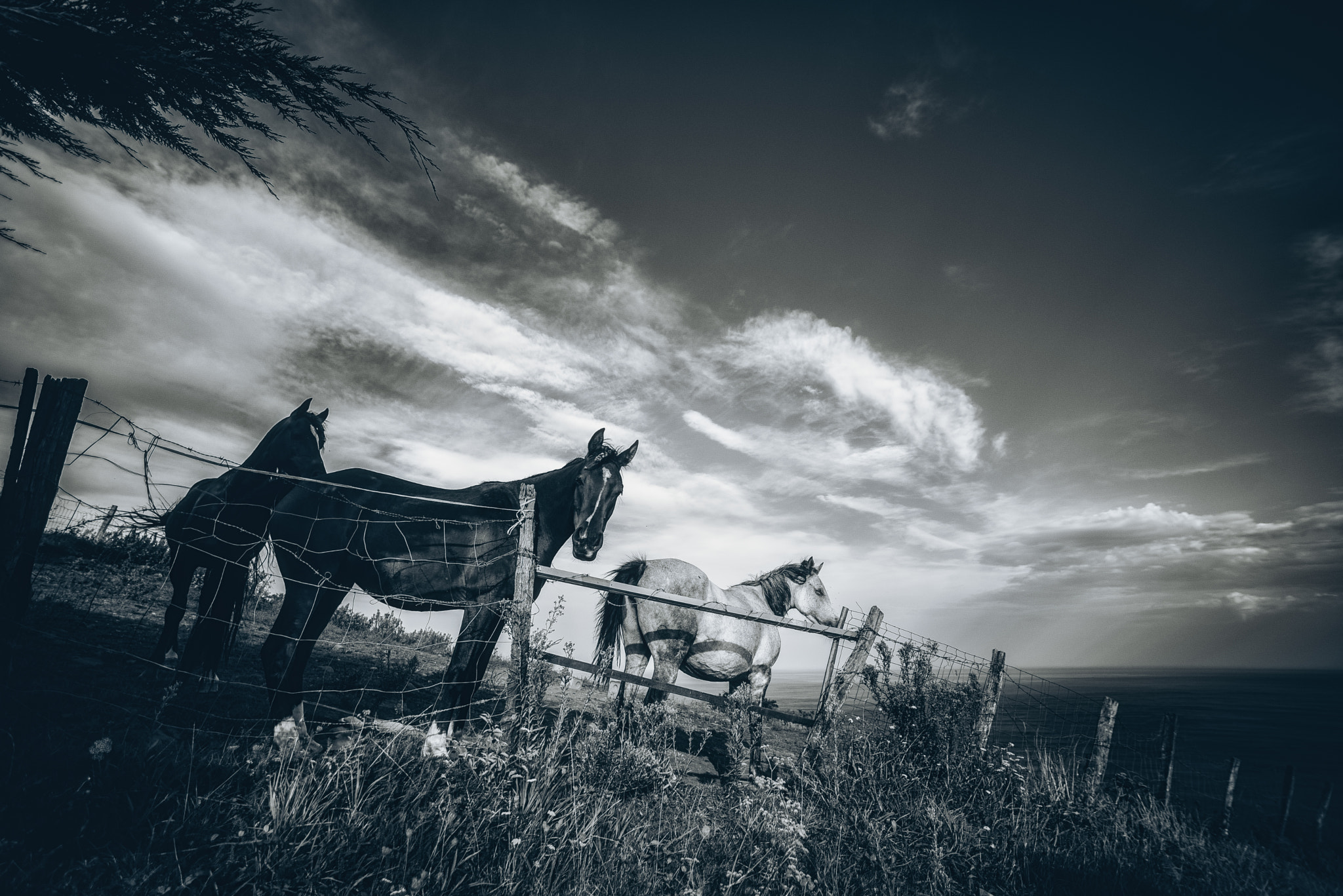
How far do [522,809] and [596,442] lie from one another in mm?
3719

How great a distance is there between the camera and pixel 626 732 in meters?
5.34

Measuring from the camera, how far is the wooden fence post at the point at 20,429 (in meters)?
3.03

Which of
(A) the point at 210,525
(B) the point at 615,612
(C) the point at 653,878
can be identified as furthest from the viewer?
(B) the point at 615,612

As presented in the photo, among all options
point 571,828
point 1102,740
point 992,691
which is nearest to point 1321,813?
point 1102,740

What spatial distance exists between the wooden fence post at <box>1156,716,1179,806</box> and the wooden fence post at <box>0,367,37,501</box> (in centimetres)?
1401

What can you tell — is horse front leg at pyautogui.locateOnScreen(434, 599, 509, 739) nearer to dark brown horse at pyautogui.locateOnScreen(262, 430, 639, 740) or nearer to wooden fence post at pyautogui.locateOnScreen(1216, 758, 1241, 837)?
dark brown horse at pyautogui.locateOnScreen(262, 430, 639, 740)

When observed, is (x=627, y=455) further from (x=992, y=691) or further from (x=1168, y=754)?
(x=1168, y=754)

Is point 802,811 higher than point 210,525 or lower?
lower

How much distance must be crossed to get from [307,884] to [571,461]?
14.1 feet

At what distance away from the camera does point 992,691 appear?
273 inches

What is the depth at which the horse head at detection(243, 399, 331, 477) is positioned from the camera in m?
6.16

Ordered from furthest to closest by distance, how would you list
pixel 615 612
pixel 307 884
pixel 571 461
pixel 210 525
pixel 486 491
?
pixel 615 612
pixel 210 525
pixel 571 461
pixel 486 491
pixel 307 884

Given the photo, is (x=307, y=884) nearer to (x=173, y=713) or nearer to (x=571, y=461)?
(x=173, y=713)

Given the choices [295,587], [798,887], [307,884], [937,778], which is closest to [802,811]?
[798,887]
